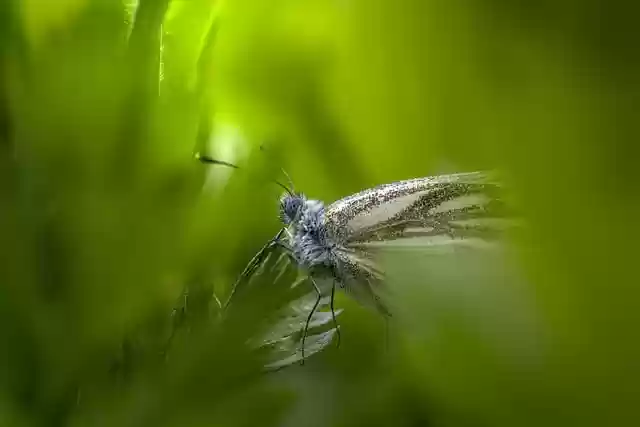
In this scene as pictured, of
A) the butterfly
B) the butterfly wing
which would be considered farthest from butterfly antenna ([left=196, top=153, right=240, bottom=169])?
the butterfly wing

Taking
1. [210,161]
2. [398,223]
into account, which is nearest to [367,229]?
[398,223]

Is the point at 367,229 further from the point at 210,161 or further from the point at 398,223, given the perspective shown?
the point at 210,161

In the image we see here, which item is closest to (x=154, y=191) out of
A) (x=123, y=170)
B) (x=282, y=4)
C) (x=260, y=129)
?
(x=123, y=170)

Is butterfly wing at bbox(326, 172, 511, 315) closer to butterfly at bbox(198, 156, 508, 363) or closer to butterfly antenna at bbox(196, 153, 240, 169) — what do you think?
butterfly at bbox(198, 156, 508, 363)

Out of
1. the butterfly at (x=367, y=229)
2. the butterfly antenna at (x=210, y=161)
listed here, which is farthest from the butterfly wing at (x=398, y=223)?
the butterfly antenna at (x=210, y=161)
